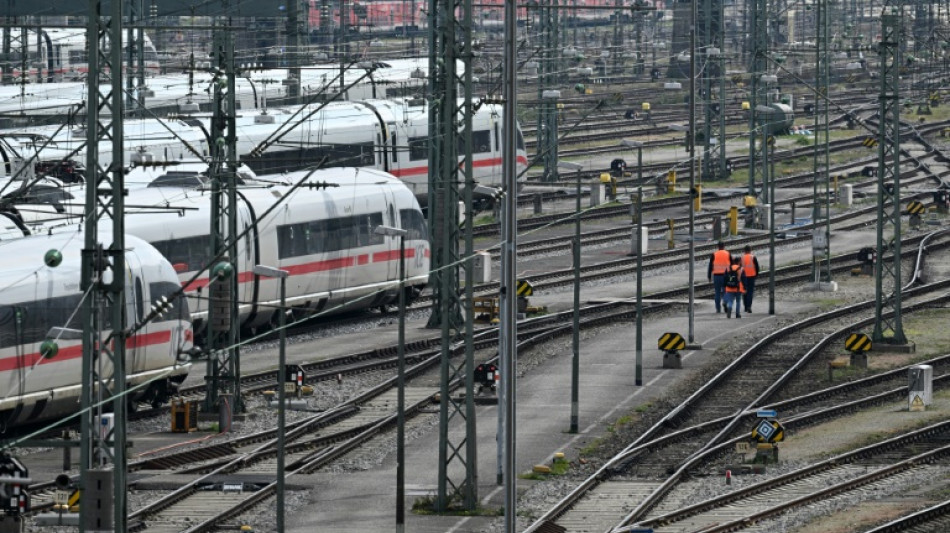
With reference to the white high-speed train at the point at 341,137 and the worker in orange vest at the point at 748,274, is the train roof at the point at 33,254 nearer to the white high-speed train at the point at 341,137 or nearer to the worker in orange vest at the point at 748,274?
the white high-speed train at the point at 341,137

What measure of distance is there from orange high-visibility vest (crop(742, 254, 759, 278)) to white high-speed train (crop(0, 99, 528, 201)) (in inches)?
333

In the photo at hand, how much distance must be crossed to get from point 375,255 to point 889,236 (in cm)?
2398

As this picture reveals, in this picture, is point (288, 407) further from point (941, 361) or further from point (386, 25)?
point (386, 25)

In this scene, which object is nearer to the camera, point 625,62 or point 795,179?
point 795,179

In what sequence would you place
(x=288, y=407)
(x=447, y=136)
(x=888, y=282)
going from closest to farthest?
(x=447, y=136) < (x=288, y=407) < (x=888, y=282)

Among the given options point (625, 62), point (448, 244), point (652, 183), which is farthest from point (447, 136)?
point (625, 62)

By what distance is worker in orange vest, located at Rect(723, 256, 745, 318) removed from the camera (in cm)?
5288

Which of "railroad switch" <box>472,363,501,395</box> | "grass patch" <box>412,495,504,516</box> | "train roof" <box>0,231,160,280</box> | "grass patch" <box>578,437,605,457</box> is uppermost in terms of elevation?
"train roof" <box>0,231,160,280</box>

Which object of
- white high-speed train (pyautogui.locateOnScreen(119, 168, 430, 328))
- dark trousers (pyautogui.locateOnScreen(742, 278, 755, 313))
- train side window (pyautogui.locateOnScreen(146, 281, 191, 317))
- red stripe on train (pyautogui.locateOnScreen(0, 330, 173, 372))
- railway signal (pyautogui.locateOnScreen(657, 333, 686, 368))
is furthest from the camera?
dark trousers (pyautogui.locateOnScreen(742, 278, 755, 313))

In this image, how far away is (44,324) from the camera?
1437 inches

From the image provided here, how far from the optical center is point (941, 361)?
4709cm

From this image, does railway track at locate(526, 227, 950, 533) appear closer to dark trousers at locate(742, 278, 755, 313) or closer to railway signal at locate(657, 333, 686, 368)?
railway signal at locate(657, 333, 686, 368)

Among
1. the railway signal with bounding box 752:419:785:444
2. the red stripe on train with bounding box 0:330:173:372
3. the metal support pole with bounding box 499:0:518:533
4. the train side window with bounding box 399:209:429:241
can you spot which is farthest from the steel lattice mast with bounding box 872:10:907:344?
the metal support pole with bounding box 499:0:518:533

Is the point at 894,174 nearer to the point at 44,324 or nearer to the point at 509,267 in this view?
the point at 44,324
